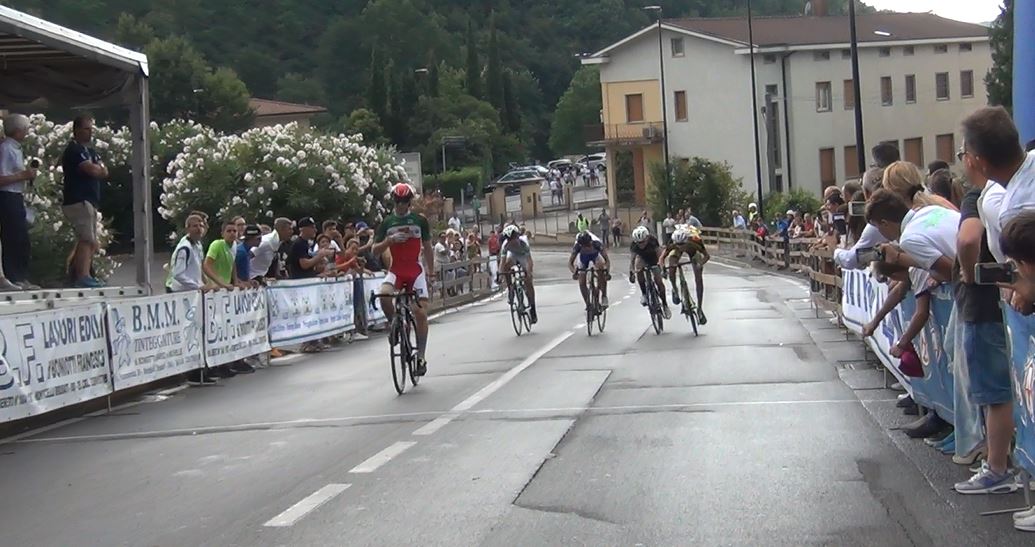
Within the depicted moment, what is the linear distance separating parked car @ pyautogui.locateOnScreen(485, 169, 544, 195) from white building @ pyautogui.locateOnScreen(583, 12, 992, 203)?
49.6 feet

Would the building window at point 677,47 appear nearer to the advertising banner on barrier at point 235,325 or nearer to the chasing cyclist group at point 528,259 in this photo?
the chasing cyclist group at point 528,259

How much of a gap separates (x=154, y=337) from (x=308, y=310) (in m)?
5.58

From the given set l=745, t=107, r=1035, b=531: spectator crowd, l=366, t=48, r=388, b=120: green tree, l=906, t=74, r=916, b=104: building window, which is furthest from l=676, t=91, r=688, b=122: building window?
l=745, t=107, r=1035, b=531: spectator crowd

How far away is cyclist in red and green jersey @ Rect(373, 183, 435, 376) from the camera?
540 inches

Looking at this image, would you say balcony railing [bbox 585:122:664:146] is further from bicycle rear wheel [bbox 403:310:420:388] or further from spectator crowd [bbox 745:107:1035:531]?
spectator crowd [bbox 745:107:1035:531]

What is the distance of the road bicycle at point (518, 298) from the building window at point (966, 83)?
65.3 meters

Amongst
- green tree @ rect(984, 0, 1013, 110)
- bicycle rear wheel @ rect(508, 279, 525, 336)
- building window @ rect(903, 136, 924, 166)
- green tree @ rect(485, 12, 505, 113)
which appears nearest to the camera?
bicycle rear wheel @ rect(508, 279, 525, 336)

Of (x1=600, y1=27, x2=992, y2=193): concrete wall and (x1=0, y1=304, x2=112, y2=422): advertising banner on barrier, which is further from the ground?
(x1=600, y1=27, x2=992, y2=193): concrete wall

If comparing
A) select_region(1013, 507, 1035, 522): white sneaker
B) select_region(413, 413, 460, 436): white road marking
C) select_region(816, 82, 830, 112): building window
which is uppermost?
select_region(816, 82, 830, 112): building window

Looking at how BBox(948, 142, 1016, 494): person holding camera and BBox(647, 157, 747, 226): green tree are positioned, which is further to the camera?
BBox(647, 157, 747, 226): green tree

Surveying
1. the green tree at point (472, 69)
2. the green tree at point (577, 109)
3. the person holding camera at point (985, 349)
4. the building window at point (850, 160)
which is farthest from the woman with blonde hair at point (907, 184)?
the green tree at point (577, 109)

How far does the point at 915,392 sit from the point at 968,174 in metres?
3.39

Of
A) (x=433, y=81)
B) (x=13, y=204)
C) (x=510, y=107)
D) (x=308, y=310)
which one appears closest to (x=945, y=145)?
(x=433, y=81)

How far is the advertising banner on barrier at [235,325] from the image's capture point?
16.5 metres
